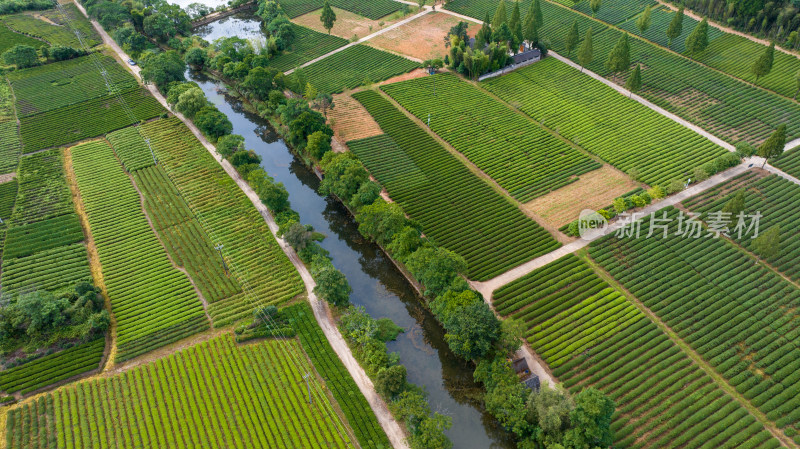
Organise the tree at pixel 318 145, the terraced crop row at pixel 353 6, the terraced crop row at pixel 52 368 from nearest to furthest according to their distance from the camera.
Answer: the terraced crop row at pixel 52 368
the tree at pixel 318 145
the terraced crop row at pixel 353 6

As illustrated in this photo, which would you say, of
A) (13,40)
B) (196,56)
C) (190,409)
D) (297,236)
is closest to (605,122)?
(297,236)

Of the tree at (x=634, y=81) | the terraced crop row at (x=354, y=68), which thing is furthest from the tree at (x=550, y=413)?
the terraced crop row at (x=354, y=68)

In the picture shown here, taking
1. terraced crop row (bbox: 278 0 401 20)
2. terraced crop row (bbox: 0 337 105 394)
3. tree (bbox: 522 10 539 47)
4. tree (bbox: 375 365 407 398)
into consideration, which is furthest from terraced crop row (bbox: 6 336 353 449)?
terraced crop row (bbox: 278 0 401 20)

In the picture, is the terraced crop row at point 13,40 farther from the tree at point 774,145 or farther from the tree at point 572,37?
the tree at point 774,145

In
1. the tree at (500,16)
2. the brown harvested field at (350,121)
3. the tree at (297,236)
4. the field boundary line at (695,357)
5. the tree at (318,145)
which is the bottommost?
the field boundary line at (695,357)

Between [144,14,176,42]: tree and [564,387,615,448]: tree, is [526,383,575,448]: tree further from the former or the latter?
[144,14,176,42]: tree

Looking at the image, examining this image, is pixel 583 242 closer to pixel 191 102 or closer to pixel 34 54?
pixel 191 102

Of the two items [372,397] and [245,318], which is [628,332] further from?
[245,318]

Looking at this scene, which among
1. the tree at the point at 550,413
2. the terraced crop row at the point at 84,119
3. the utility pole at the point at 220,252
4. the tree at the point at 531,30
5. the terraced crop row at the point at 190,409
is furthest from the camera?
the tree at the point at 531,30
